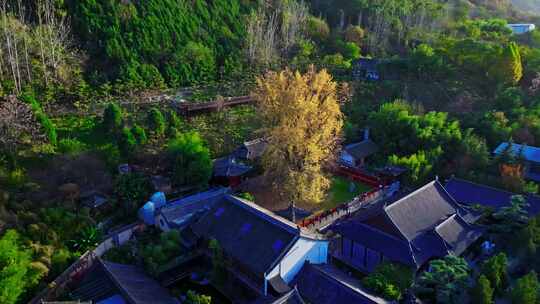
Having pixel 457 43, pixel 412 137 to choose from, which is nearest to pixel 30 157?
pixel 412 137

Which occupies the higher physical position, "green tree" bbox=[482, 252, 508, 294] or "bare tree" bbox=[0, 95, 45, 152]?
"bare tree" bbox=[0, 95, 45, 152]

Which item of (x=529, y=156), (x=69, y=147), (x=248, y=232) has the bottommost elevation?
(x=248, y=232)

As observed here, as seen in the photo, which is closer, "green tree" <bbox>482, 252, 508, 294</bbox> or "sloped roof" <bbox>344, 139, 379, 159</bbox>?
"green tree" <bbox>482, 252, 508, 294</bbox>

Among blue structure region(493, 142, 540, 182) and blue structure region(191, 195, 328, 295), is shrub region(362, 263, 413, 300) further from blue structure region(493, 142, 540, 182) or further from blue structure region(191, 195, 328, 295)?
blue structure region(493, 142, 540, 182)

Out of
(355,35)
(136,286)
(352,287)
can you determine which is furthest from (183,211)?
(355,35)

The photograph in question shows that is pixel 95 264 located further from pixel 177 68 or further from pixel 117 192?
pixel 177 68

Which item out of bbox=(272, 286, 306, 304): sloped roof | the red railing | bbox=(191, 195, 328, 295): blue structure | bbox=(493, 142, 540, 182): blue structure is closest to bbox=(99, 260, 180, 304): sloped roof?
bbox=(191, 195, 328, 295): blue structure

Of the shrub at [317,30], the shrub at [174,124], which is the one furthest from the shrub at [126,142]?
the shrub at [317,30]

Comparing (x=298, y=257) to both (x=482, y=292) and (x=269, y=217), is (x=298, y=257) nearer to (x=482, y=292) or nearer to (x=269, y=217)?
(x=269, y=217)
